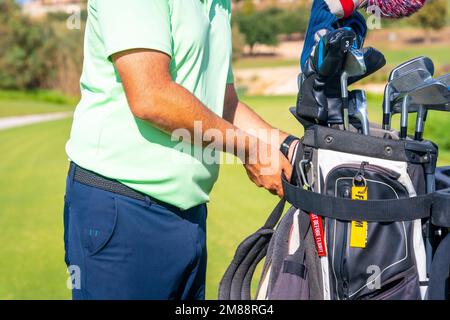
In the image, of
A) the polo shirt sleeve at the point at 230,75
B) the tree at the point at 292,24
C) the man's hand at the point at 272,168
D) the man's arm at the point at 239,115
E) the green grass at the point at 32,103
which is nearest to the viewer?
the man's hand at the point at 272,168

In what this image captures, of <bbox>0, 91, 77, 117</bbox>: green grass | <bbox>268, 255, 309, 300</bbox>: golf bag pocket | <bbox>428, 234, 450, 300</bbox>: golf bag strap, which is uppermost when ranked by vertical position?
<bbox>428, 234, 450, 300</bbox>: golf bag strap

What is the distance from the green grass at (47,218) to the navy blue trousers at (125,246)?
72.2 inches

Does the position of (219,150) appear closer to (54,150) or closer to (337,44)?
(337,44)

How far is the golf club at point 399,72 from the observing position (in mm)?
1665

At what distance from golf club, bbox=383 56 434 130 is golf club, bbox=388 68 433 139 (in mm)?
15

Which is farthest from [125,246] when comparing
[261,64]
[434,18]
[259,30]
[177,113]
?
[434,18]

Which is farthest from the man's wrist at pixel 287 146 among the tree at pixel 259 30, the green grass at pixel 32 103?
the tree at pixel 259 30

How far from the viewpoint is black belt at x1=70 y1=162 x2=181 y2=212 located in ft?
5.56

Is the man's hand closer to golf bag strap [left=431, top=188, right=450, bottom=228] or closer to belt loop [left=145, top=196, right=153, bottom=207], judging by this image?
belt loop [left=145, top=196, right=153, bottom=207]

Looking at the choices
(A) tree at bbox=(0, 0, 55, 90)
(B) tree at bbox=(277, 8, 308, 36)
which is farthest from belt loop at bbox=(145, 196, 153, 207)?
(A) tree at bbox=(0, 0, 55, 90)

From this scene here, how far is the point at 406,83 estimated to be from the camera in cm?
164

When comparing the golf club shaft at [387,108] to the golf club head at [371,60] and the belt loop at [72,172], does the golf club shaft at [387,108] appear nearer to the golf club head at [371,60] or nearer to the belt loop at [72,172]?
the golf club head at [371,60]
